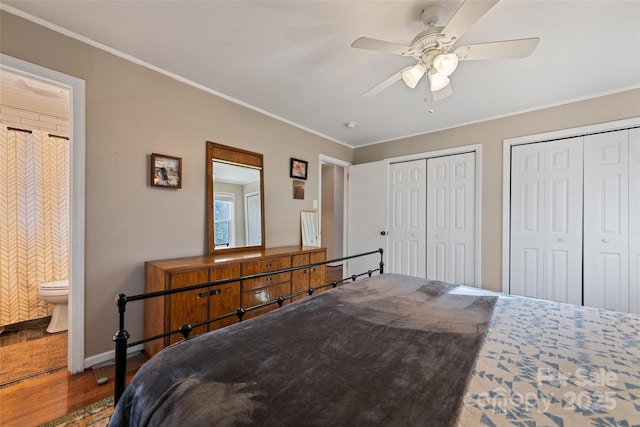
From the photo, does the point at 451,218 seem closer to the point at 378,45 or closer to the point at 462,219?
the point at 462,219

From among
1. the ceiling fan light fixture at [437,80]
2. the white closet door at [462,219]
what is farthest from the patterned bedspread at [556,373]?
the white closet door at [462,219]

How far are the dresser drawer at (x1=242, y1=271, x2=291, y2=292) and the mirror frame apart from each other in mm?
499

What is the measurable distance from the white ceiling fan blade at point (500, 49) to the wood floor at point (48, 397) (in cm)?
307

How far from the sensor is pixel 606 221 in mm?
2621

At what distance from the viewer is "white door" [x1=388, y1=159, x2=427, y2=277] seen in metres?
3.81

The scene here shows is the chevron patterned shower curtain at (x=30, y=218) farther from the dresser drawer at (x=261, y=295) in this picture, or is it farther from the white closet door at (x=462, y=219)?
the white closet door at (x=462, y=219)

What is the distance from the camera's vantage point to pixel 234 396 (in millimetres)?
710

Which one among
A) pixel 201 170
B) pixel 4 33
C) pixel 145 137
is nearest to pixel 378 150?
pixel 201 170

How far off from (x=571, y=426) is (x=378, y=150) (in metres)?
4.05

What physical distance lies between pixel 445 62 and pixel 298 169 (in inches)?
92.8

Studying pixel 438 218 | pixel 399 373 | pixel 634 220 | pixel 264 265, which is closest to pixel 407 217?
pixel 438 218

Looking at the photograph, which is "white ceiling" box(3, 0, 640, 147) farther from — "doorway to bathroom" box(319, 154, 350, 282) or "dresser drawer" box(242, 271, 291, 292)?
"doorway to bathroom" box(319, 154, 350, 282)

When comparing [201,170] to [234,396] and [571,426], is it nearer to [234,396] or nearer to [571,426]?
[234,396]

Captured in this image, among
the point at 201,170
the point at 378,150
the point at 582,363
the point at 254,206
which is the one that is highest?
the point at 378,150
